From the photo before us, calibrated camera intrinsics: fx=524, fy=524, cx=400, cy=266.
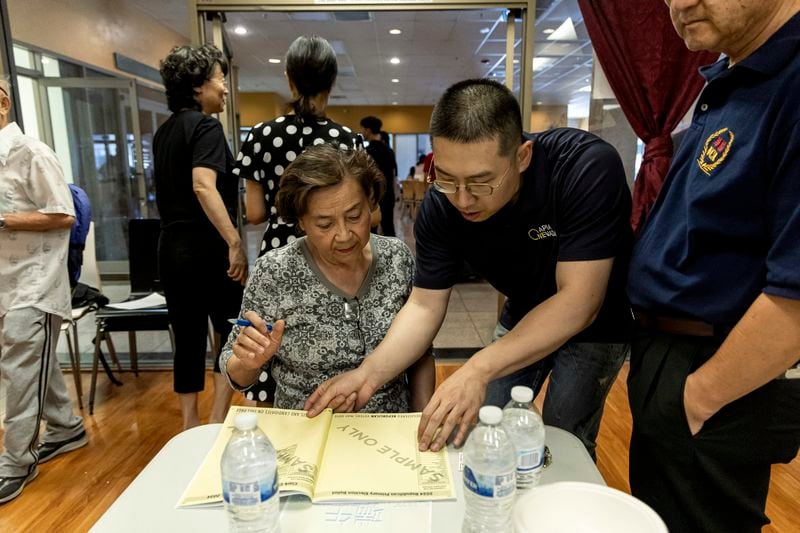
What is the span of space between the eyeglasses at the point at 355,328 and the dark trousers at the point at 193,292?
3.44 feet

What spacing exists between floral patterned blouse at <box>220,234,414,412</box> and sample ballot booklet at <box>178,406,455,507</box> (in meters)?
0.23

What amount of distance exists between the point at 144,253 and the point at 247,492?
8.91ft

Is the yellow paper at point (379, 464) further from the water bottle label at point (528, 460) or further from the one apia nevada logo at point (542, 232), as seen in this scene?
the one apia nevada logo at point (542, 232)

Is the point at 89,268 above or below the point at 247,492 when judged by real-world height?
below

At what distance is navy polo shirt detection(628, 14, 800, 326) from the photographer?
2.55ft

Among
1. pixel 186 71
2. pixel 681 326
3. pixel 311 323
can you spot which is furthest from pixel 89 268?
pixel 681 326

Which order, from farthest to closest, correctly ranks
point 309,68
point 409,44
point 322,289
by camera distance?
point 409,44, point 309,68, point 322,289

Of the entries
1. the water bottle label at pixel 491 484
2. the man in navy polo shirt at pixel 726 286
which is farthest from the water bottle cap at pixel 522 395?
the man in navy polo shirt at pixel 726 286

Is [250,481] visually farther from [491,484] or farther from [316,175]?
[316,175]

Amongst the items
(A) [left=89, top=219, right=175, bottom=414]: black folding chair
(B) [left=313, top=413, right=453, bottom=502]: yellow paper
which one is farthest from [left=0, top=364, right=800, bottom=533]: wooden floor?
(B) [left=313, top=413, right=453, bottom=502]: yellow paper

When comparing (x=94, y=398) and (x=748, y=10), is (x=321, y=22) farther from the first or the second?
(x=748, y=10)

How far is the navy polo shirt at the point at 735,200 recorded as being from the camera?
78 cm

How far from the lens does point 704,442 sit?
930 millimetres

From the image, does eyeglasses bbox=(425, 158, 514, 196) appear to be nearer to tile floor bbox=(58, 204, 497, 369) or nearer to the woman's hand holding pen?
the woman's hand holding pen
